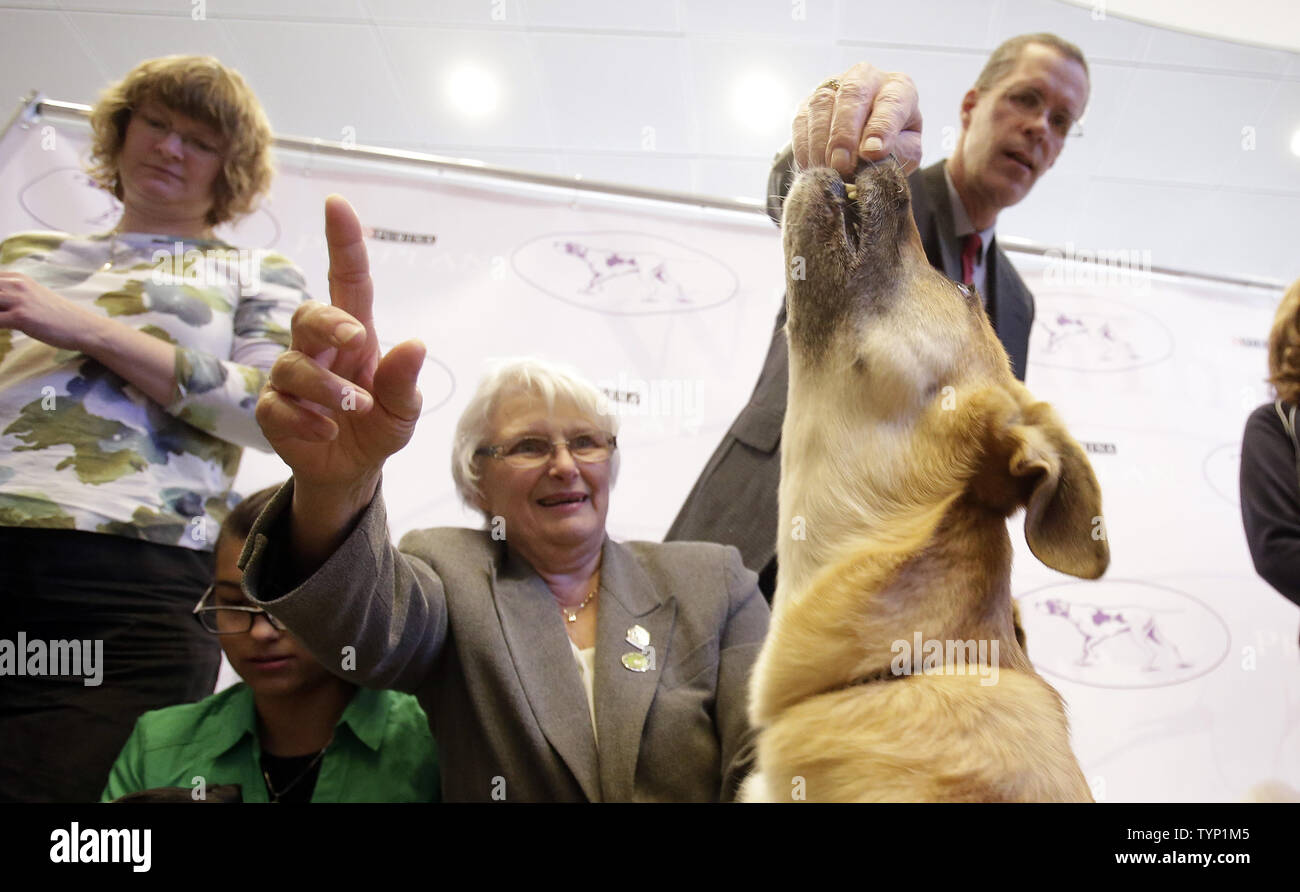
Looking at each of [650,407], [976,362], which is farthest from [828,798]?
[650,407]

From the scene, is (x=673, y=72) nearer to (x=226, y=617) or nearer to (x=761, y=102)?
(x=761, y=102)

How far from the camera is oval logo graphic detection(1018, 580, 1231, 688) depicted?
2135 millimetres

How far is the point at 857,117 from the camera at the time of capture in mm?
987

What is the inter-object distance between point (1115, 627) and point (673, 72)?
1.88 meters

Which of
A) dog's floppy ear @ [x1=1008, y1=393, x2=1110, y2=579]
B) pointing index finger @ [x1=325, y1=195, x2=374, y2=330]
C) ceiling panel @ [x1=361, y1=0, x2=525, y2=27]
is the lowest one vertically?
dog's floppy ear @ [x1=1008, y1=393, x2=1110, y2=579]

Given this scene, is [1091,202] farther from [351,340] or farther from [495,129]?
[351,340]

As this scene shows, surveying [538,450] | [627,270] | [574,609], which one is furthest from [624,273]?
[574,609]

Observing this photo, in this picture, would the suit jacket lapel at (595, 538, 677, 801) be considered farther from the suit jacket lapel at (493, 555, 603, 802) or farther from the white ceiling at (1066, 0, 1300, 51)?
the white ceiling at (1066, 0, 1300, 51)

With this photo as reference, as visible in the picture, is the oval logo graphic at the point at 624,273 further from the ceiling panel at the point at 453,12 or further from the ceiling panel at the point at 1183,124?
the ceiling panel at the point at 1183,124

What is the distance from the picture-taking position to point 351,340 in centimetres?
74

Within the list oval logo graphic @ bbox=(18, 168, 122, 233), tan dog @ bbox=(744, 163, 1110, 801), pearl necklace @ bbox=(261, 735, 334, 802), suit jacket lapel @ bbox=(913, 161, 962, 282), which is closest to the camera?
tan dog @ bbox=(744, 163, 1110, 801)

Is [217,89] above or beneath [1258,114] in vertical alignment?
beneath

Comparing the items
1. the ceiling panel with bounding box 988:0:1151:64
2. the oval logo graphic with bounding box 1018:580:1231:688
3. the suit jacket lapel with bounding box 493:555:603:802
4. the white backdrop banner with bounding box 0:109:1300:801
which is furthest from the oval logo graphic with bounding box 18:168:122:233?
the oval logo graphic with bounding box 1018:580:1231:688

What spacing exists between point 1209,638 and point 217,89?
2.62m
